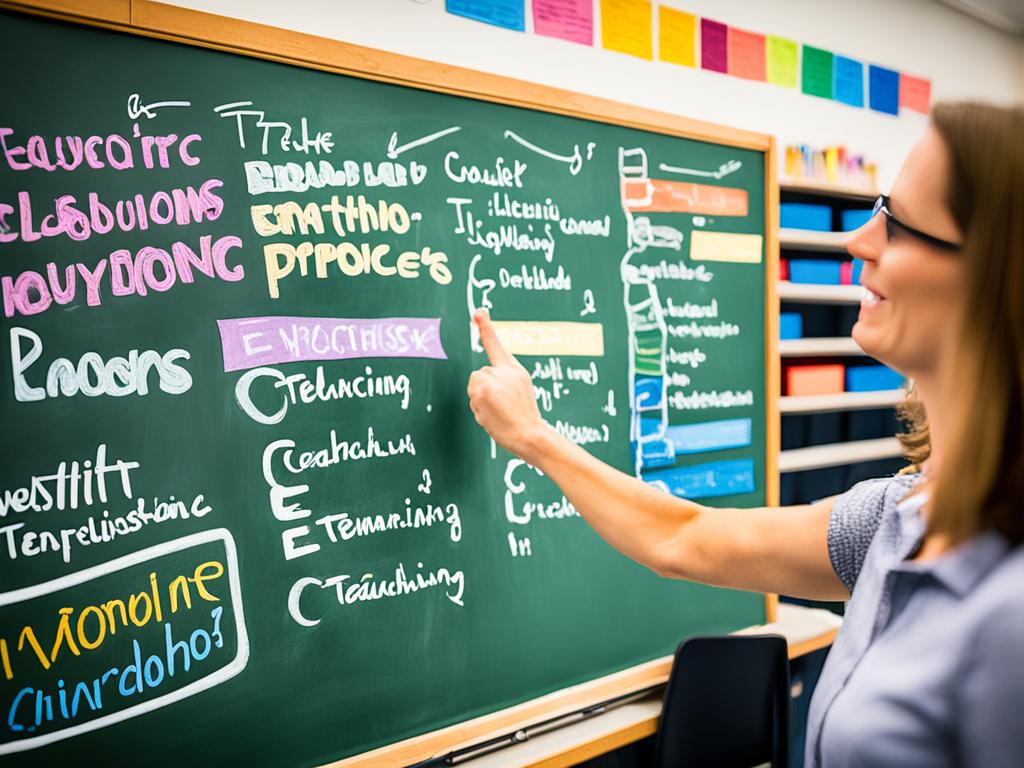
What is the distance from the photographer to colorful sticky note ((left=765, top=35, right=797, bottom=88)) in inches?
97.0

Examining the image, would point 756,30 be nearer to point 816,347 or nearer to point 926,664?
point 816,347

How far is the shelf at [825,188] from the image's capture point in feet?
7.63

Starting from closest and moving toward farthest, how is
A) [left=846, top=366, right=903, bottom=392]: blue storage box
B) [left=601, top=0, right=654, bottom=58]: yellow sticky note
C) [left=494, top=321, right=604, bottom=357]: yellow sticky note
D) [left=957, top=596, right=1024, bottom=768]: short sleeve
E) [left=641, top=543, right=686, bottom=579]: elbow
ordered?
[left=957, top=596, right=1024, bottom=768]: short sleeve → [left=641, top=543, right=686, bottom=579]: elbow → [left=494, top=321, right=604, bottom=357]: yellow sticky note → [left=601, top=0, right=654, bottom=58]: yellow sticky note → [left=846, top=366, right=903, bottom=392]: blue storage box

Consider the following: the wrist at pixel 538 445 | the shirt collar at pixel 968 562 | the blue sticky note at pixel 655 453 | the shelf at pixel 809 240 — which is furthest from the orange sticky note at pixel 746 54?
the shirt collar at pixel 968 562

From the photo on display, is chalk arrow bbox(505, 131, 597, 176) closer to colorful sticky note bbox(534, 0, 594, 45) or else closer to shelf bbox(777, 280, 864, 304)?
colorful sticky note bbox(534, 0, 594, 45)

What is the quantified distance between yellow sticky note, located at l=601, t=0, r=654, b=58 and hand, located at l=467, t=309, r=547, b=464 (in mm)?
1027

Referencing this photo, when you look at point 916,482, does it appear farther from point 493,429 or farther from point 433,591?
point 433,591

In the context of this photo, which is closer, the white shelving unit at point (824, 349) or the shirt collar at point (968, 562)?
the shirt collar at point (968, 562)

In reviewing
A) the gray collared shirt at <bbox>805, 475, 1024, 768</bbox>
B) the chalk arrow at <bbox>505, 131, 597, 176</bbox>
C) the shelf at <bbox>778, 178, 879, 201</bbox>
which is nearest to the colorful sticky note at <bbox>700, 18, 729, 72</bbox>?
the shelf at <bbox>778, 178, 879, 201</bbox>

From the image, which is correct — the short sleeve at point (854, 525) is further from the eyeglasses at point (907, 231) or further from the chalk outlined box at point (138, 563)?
the chalk outlined box at point (138, 563)

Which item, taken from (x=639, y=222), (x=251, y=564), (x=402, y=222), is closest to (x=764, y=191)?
(x=639, y=222)

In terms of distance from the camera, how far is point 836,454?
2.51 meters

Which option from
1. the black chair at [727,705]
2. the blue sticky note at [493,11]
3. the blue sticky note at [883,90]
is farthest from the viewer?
the blue sticky note at [883,90]

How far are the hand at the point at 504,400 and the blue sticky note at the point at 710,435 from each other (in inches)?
20.8
